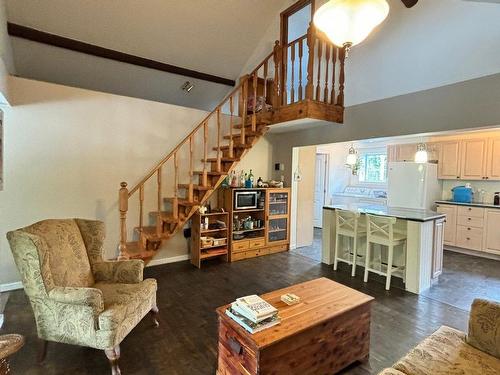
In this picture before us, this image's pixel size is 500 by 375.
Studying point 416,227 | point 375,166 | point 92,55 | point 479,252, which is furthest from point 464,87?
point 92,55

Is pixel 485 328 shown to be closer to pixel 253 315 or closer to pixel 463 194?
pixel 253 315

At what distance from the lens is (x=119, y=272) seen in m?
2.49

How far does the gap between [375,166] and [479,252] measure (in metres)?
2.95

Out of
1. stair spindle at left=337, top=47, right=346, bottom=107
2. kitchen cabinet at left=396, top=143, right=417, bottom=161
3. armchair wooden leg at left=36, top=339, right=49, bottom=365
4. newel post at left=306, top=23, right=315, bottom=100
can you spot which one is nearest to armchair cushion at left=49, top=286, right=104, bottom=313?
armchair wooden leg at left=36, top=339, right=49, bottom=365

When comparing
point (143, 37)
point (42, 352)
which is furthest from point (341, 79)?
point (42, 352)

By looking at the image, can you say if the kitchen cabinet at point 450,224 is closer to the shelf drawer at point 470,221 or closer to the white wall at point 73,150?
the shelf drawer at point 470,221

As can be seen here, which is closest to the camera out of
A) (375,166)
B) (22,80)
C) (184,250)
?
(22,80)

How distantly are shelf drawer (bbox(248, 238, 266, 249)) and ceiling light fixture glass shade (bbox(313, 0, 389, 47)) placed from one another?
3604mm

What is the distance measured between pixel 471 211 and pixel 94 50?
7.20 meters

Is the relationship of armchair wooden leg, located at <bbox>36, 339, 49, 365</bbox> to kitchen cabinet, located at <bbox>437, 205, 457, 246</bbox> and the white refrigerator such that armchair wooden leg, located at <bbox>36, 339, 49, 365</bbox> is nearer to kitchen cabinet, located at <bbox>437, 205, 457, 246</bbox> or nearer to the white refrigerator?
the white refrigerator

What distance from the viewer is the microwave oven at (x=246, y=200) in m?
4.60

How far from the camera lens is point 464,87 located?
2.97 m

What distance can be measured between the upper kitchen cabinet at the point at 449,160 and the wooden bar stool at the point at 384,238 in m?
2.97

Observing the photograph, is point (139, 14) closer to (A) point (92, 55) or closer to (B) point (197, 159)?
(A) point (92, 55)
